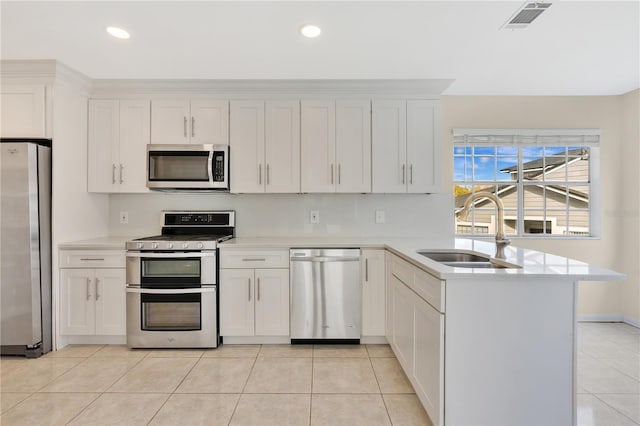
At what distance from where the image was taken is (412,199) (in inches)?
140

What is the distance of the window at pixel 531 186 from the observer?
393cm

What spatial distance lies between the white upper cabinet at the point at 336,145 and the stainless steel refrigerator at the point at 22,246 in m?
2.26

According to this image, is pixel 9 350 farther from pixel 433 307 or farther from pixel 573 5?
pixel 573 5

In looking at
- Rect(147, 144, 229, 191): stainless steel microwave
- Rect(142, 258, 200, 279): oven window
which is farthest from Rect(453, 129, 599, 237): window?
Rect(142, 258, 200, 279): oven window

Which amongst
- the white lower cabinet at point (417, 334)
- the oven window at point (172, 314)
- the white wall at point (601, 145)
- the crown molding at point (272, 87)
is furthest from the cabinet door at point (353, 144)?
the oven window at point (172, 314)

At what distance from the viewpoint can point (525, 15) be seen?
208 cm

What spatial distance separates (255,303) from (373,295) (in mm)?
1064

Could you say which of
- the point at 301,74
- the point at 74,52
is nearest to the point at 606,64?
the point at 301,74

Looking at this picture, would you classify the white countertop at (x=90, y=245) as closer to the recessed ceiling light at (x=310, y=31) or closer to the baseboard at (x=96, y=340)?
the baseboard at (x=96, y=340)

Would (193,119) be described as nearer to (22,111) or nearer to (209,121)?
(209,121)

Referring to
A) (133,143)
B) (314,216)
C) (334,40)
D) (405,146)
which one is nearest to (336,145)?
(405,146)

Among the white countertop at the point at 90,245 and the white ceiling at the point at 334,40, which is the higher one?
the white ceiling at the point at 334,40

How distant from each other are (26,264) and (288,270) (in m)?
2.14

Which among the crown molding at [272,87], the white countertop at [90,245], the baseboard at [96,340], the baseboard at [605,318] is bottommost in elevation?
the baseboard at [605,318]
